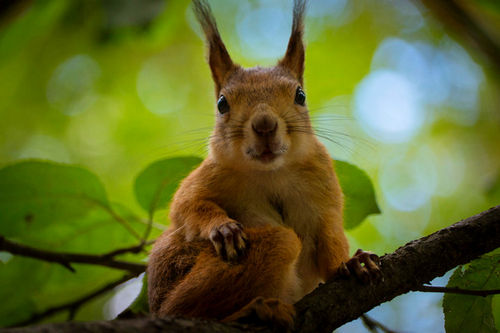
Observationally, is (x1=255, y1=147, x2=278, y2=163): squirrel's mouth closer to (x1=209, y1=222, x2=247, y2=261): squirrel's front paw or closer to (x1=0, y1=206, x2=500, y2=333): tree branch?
(x1=209, y1=222, x2=247, y2=261): squirrel's front paw

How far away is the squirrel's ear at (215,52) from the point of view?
11.6ft

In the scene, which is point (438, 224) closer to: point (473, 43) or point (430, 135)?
point (430, 135)

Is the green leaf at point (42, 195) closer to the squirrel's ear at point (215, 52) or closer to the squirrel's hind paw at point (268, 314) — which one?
the squirrel's ear at point (215, 52)

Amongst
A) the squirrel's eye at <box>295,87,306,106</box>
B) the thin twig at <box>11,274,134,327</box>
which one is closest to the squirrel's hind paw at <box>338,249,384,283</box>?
the squirrel's eye at <box>295,87,306,106</box>

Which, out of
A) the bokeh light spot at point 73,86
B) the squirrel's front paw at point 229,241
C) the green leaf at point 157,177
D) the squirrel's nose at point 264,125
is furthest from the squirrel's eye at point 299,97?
the bokeh light spot at point 73,86

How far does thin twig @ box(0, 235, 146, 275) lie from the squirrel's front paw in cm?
99

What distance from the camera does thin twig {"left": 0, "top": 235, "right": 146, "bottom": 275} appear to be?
2.94 meters

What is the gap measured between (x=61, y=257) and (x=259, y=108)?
150 centimetres

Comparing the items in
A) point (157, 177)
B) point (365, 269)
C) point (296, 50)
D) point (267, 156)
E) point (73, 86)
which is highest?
point (73, 86)

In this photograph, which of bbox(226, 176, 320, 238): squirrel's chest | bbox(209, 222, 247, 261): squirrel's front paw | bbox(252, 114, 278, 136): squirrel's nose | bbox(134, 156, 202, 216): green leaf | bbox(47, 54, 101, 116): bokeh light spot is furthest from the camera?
bbox(47, 54, 101, 116): bokeh light spot

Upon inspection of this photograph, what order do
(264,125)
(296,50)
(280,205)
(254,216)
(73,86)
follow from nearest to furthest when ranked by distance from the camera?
1. (264,125)
2. (254,216)
3. (280,205)
4. (296,50)
5. (73,86)

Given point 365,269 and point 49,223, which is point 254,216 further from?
point 49,223

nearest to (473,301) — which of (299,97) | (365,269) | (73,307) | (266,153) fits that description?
(365,269)

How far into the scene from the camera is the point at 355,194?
10.3ft
